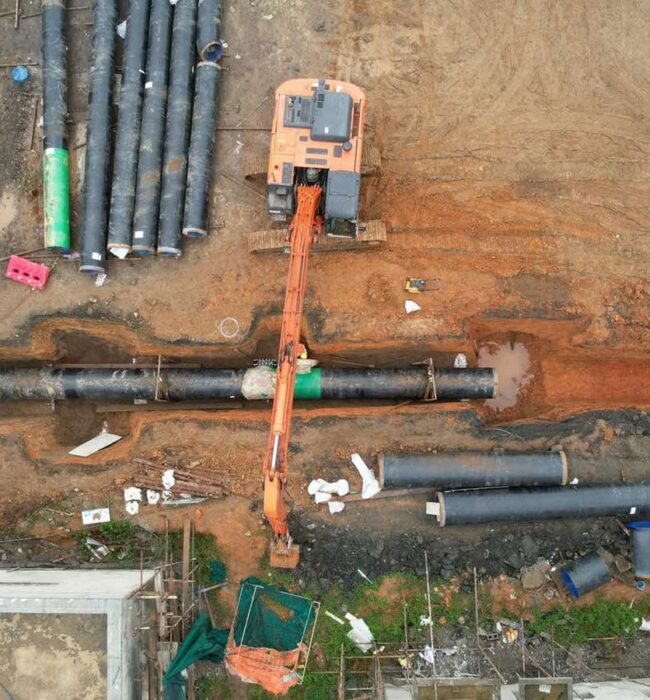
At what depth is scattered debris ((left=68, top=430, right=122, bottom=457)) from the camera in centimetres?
1557

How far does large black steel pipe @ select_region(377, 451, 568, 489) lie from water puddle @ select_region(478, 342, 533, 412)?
276 centimetres

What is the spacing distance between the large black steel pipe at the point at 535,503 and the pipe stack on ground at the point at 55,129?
478 inches

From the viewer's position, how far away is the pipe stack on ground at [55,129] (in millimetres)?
15508

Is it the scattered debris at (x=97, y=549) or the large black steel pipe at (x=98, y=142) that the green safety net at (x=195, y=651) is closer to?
the scattered debris at (x=97, y=549)

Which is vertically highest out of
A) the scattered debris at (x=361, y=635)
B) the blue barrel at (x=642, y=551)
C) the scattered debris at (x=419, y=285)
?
the scattered debris at (x=419, y=285)

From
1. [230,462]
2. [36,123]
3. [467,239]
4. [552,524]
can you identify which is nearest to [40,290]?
[36,123]

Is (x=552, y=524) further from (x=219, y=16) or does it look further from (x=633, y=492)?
(x=219, y=16)

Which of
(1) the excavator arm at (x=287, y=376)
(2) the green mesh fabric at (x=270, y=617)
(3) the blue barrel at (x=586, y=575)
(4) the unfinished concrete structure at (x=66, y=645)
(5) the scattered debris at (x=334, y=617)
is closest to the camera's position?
(4) the unfinished concrete structure at (x=66, y=645)

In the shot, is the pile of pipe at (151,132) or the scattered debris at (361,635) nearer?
the scattered debris at (361,635)

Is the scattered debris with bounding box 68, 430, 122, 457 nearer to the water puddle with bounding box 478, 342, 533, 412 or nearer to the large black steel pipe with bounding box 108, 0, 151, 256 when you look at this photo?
the large black steel pipe with bounding box 108, 0, 151, 256

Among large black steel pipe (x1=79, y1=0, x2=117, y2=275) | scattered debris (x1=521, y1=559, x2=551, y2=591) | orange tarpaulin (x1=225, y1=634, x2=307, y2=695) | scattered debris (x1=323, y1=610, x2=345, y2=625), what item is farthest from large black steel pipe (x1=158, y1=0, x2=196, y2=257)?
scattered debris (x1=521, y1=559, x2=551, y2=591)

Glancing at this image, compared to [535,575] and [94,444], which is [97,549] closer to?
[94,444]

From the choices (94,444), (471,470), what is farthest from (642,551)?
(94,444)

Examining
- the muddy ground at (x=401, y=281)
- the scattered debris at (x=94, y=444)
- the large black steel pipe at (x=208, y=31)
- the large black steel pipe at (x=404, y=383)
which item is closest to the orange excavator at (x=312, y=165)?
the muddy ground at (x=401, y=281)
